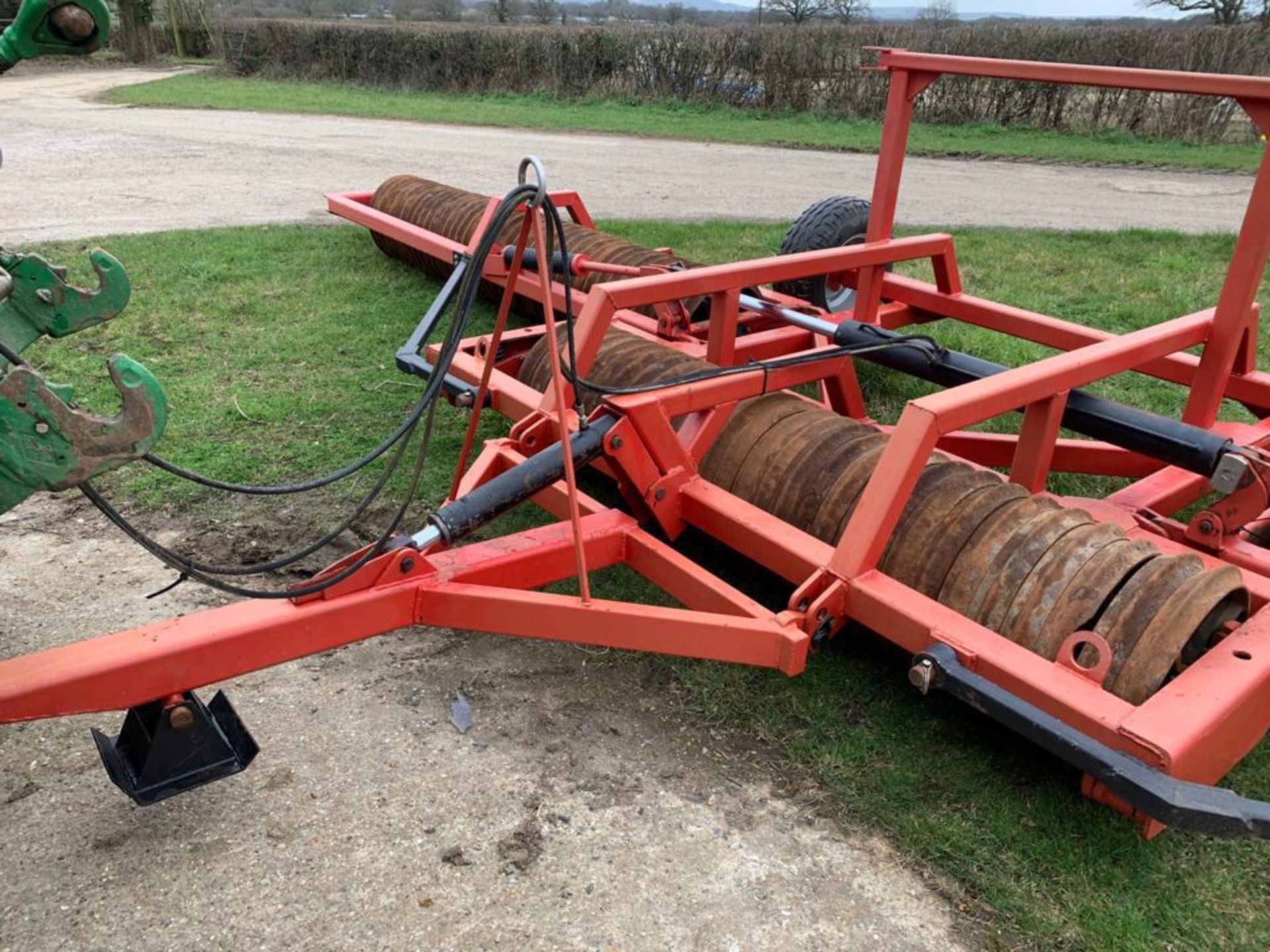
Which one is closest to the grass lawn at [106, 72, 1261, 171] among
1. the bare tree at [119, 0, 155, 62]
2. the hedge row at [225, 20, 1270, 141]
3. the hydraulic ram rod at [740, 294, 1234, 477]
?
the hedge row at [225, 20, 1270, 141]

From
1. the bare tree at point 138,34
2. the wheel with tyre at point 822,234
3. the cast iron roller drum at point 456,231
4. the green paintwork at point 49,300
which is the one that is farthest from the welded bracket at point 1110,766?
the bare tree at point 138,34

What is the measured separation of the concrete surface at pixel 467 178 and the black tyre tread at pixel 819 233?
4219 millimetres

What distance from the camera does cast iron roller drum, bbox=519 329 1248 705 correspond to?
2.62 m

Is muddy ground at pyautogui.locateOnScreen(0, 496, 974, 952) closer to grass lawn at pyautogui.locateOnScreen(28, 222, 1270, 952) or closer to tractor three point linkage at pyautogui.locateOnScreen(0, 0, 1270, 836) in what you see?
grass lawn at pyautogui.locateOnScreen(28, 222, 1270, 952)

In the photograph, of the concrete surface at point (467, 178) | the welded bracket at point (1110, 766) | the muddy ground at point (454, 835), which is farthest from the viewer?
the concrete surface at point (467, 178)

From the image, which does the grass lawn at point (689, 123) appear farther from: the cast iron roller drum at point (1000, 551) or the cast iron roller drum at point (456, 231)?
the cast iron roller drum at point (1000, 551)

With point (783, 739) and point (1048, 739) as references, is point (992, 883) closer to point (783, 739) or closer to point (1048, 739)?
point (1048, 739)

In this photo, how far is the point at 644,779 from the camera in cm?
294

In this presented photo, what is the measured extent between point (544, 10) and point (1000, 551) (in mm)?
32060

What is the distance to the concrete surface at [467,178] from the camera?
10.0m

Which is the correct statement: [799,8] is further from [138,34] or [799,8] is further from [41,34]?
[41,34]

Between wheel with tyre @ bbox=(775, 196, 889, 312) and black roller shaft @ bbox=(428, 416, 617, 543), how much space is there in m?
2.90

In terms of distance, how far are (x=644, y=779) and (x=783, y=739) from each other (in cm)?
46

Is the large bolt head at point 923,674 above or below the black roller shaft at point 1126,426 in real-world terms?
below
